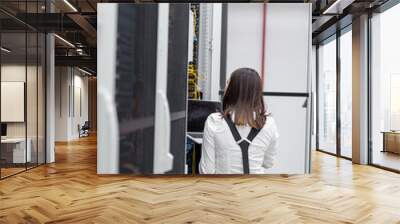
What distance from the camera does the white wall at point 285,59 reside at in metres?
5.75

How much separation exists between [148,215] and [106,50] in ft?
9.71

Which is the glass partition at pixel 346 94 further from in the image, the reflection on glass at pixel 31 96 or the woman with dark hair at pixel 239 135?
the reflection on glass at pixel 31 96

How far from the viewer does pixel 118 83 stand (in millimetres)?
5832

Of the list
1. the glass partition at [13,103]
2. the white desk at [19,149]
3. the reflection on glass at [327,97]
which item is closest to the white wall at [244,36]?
the glass partition at [13,103]

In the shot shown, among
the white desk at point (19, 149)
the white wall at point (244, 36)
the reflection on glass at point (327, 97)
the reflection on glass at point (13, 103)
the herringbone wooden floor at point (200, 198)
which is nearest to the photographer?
the herringbone wooden floor at point (200, 198)

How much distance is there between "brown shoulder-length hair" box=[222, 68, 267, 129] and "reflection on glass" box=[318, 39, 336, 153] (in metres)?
5.60

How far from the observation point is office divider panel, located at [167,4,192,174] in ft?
18.6

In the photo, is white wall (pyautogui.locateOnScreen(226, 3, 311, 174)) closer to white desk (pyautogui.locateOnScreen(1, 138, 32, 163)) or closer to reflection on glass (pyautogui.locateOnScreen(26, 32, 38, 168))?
reflection on glass (pyautogui.locateOnScreen(26, 32, 38, 168))

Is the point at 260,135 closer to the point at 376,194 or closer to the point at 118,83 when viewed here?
the point at 376,194

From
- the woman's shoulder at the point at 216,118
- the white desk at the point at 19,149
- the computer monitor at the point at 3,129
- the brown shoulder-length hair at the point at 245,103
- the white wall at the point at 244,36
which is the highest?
the white wall at the point at 244,36

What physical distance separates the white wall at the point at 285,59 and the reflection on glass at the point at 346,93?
3.27 m

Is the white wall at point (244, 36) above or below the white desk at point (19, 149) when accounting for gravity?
above

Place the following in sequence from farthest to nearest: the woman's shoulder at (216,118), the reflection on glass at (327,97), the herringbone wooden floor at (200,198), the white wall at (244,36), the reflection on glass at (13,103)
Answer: the reflection on glass at (327,97)
the reflection on glass at (13,103)
the white wall at (244,36)
the woman's shoulder at (216,118)
the herringbone wooden floor at (200,198)

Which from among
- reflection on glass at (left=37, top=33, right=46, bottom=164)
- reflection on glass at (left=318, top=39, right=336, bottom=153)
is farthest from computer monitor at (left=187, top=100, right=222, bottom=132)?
reflection on glass at (left=318, top=39, right=336, bottom=153)
